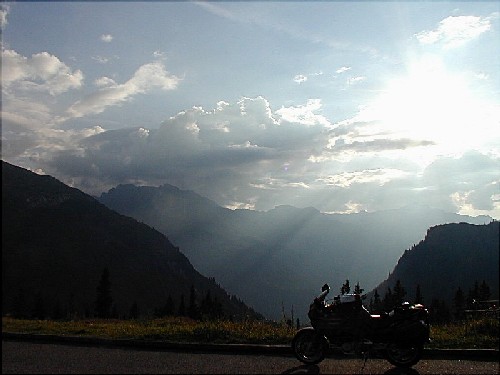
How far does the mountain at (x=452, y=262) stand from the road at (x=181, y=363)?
6.10ft

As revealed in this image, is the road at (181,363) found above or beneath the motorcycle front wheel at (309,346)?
beneath

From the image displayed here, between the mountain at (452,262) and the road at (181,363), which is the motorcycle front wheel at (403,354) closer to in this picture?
the road at (181,363)

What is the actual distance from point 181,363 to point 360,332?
13.5ft

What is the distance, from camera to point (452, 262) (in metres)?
30.7

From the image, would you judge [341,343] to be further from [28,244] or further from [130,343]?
[28,244]

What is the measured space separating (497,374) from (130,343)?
8703mm

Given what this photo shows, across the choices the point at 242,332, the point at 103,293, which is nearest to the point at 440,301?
the point at 103,293

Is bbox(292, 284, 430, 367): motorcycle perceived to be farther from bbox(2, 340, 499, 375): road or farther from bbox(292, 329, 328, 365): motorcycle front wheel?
bbox(2, 340, 499, 375): road

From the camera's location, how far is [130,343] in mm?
13336

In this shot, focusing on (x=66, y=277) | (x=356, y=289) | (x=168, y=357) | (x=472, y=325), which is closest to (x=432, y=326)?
(x=472, y=325)

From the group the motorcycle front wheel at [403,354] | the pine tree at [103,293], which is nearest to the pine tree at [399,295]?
the motorcycle front wheel at [403,354]

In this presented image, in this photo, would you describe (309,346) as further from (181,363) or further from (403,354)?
(181,363)

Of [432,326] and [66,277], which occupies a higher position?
[66,277]

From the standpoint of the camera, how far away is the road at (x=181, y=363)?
10180mm
